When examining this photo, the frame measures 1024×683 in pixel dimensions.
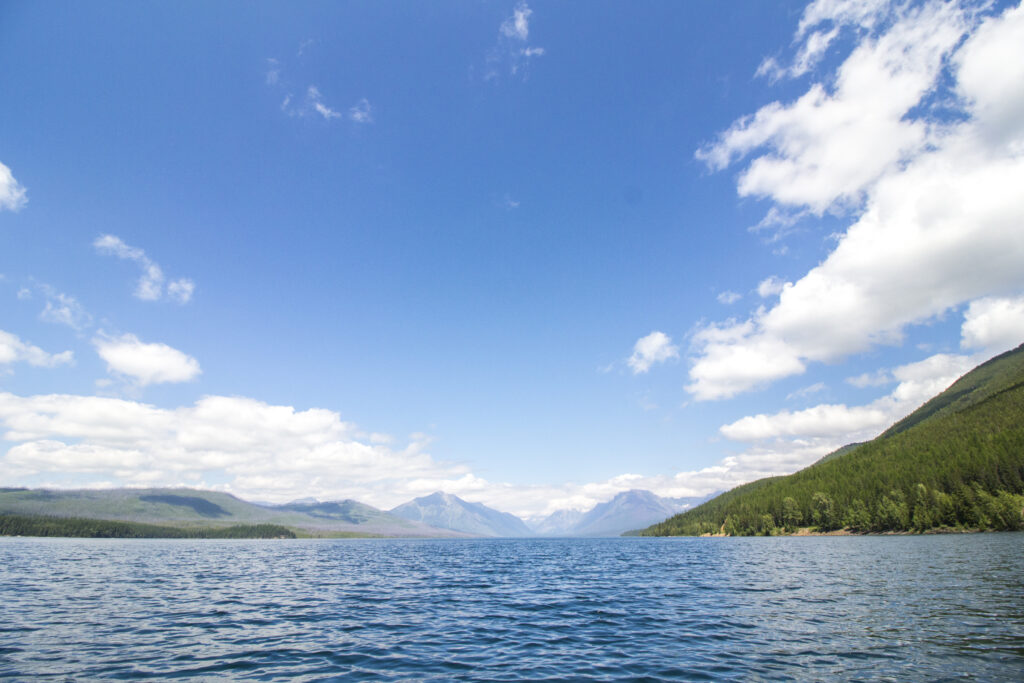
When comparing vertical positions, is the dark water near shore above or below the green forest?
below

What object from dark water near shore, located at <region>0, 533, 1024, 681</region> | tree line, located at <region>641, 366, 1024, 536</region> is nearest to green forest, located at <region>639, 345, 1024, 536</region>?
tree line, located at <region>641, 366, 1024, 536</region>

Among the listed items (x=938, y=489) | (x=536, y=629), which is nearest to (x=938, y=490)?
(x=938, y=489)

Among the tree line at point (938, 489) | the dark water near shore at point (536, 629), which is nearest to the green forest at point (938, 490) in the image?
the tree line at point (938, 489)

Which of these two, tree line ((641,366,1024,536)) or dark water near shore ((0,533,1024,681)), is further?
tree line ((641,366,1024,536))

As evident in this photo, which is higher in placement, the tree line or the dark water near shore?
the tree line

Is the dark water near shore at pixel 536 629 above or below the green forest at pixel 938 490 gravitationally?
below

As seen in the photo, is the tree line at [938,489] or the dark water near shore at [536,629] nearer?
the dark water near shore at [536,629]

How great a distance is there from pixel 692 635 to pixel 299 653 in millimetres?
19304

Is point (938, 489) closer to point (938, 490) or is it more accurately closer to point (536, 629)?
point (938, 490)

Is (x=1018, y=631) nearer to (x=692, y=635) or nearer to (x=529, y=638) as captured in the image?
(x=692, y=635)

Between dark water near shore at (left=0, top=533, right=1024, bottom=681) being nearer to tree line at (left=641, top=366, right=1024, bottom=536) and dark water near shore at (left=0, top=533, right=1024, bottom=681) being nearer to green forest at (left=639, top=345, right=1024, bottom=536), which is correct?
tree line at (left=641, top=366, right=1024, bottom=536)

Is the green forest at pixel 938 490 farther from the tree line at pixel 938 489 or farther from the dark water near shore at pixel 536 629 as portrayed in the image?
the dark water near shore at pixel 536 629

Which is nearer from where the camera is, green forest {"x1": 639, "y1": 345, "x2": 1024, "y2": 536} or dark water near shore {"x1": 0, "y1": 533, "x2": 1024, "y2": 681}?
dark water near shore {"x1": 0, "y1": 533, "x2": 1024, "y2": 681}

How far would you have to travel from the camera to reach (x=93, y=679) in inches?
670
